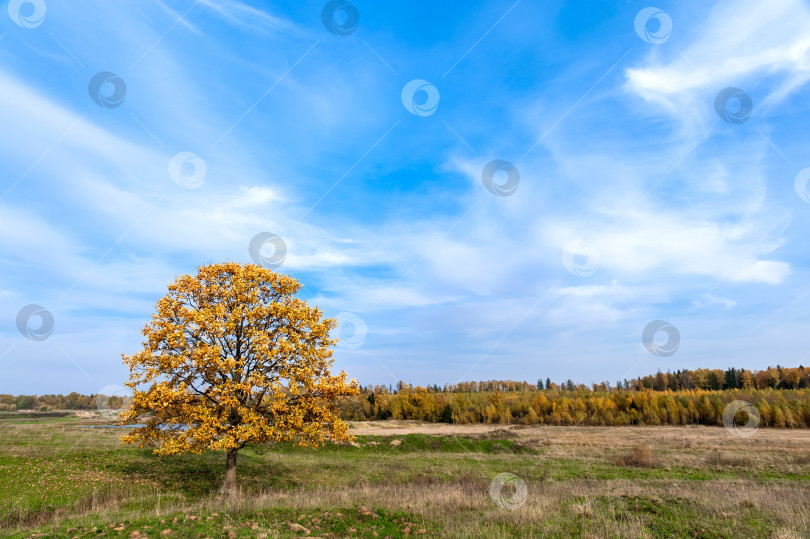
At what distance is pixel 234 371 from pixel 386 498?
9555mm

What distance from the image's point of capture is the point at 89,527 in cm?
1319

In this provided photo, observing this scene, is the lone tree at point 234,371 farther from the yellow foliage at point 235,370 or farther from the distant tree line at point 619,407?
the distant tree line at point 619,407

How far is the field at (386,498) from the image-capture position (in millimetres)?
13258

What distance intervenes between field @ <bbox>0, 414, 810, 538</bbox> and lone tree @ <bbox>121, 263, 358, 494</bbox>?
10.0 feet

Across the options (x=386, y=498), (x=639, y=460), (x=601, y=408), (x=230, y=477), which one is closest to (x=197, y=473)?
(x=230, y=477)

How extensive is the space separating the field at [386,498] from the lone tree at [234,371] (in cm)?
305

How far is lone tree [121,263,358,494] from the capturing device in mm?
19188

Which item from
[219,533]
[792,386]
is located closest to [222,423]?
[219,533]

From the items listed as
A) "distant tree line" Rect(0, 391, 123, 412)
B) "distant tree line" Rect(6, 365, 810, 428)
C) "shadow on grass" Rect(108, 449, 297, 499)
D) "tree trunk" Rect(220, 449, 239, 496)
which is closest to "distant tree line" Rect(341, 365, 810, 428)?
"distant tree line" Rect(6, 365, 810, 428)

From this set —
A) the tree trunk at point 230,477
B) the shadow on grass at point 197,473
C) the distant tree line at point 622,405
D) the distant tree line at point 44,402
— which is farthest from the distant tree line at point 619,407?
the distant tree line at point 44,402

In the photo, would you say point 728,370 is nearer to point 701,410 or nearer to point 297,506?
point 701,410

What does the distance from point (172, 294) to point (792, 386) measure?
227 metres

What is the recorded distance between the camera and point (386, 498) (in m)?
18.8

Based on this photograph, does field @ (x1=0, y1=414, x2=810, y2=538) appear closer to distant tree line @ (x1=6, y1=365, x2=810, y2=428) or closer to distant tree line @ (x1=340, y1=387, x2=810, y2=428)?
distant tree line @ (x1=340, y1=387, x2=810, y2=428)
